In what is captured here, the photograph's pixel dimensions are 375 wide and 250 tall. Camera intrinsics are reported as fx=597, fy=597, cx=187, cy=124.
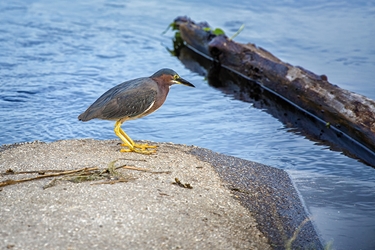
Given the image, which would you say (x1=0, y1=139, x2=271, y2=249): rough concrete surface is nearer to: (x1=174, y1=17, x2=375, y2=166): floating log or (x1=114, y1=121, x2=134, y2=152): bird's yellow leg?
(x1=114, y1=121, x2=134, y2=152): bird's yellow leg

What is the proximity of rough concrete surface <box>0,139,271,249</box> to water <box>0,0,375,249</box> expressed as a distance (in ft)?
3.60

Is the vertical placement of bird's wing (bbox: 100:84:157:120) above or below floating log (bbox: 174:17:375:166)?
below

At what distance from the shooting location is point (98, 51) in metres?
Result: 11.4

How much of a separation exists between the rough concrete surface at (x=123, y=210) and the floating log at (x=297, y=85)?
2.69 metres

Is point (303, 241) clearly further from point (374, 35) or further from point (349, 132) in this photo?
point (374, 35)

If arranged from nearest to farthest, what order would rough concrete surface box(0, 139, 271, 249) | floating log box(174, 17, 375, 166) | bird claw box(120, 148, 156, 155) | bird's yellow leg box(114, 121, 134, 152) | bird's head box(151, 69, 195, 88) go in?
rough concrete surface box(0, 139, 271, 249), bird claw box(120, 148, 156, 155), bird's yellow leg box(114, 121, 134, 152), bird's head box(151, 69, 195, 88), floating log box(174, 17, 375, 166)

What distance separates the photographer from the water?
6699 mm

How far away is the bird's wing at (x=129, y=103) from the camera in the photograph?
616 cm

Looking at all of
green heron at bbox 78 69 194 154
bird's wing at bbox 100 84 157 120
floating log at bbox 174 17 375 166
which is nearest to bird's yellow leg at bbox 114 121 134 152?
green heron at bbox 78 69 194 154

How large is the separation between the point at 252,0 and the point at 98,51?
182 inches

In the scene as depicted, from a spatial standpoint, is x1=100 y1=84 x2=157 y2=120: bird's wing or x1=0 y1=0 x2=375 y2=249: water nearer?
x1=100 y1=84 x2=157 y2=120: bird's wing

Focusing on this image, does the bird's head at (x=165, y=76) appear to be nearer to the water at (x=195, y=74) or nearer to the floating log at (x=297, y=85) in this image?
the water at (x=195, y=74)

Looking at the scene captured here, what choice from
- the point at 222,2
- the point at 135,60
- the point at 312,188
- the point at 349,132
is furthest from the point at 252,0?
the point at 312,188

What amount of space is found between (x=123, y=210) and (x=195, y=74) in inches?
261
